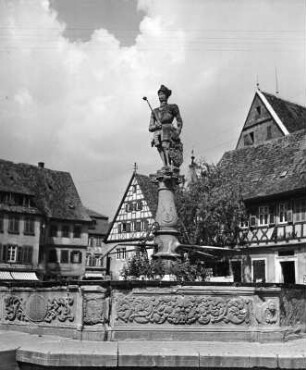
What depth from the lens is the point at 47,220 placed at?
53.1 metres

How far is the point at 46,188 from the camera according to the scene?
56.2m

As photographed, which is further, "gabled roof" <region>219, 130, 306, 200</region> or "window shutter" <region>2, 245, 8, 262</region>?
"window shutter" <region>2, 245, 8, 262</region>

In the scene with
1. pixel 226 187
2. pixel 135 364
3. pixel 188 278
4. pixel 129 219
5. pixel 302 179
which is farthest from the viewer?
pixel 129 219

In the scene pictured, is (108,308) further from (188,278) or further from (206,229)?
(206,229)

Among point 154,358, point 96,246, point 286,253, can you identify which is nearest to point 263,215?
point 286,253

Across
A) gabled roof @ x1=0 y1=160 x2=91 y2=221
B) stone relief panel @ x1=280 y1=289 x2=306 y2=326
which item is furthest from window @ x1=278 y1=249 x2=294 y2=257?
gabled roof @ x1=0 y1=160 x2=91 y2=221

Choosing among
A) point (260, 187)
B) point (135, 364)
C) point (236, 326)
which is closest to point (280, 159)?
point (260, 187)

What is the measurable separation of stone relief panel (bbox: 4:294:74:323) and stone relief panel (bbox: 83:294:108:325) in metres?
0.34

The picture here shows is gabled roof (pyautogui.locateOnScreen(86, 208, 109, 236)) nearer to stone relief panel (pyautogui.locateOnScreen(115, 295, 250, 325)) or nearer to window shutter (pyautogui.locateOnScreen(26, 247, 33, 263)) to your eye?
window shutter (pyautogui.locateOnScreen(26, 247, 33, 263))

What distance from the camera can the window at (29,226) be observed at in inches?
1956

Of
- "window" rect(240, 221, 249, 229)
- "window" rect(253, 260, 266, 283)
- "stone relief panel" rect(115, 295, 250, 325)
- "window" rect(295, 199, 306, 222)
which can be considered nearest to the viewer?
"stone relief panel" rect(115, 295, 250, 325)

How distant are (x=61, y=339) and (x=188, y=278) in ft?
12.2

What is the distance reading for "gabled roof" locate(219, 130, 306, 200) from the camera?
3311 centimetres

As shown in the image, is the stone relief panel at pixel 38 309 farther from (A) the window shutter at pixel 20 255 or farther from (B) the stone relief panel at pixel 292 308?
(A) the window shutter at pixel 20 255
